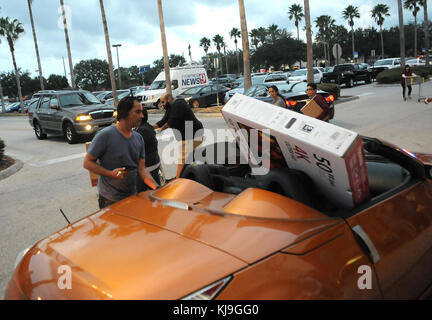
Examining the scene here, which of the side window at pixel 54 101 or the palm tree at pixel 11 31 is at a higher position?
the palm tree at pixel 11 31

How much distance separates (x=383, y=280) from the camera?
2053 mm

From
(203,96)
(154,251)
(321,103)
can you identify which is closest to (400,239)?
(154,251)

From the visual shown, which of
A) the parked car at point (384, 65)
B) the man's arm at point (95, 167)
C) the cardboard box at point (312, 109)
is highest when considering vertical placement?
the parked car at point (384, 65)

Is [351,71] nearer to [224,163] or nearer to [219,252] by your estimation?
[224,163]

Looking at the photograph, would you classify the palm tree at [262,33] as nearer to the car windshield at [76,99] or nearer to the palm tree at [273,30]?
the palm tree at [273,30]

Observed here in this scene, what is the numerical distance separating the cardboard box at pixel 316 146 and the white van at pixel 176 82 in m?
24.4

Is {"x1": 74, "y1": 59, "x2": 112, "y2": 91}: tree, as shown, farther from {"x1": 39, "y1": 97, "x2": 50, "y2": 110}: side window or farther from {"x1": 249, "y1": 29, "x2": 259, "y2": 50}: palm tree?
{"x1": 39, "y1": 97, "x2": 50, "y2": 110}: side window

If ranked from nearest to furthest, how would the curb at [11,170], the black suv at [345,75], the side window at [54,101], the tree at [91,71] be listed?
the curb at [11,170], the side window at [54,101], the black suv at [345,75], the tree at [91,71]

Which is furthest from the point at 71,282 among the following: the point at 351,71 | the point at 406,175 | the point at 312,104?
the point at 351,71

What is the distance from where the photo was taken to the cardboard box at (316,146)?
1889 mm

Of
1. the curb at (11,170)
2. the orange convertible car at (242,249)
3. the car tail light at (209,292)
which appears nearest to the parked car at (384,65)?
the curb at (11,170)

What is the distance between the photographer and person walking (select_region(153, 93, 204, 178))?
6.65 metres

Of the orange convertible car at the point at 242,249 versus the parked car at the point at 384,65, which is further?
the parked car at the point at 384,65

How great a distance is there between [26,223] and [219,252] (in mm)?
5113
